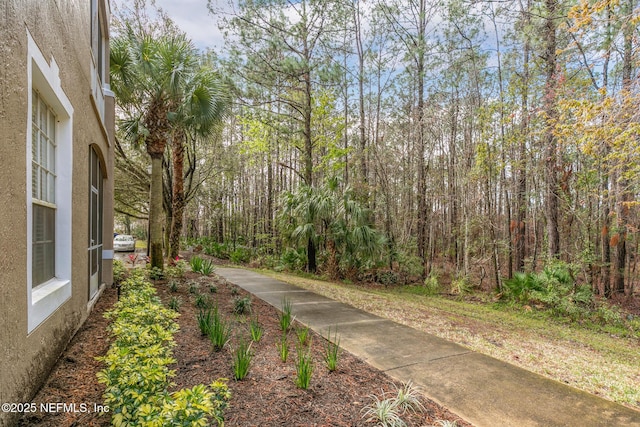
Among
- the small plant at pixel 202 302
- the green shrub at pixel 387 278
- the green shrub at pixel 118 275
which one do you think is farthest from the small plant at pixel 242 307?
the green shrub at pixel 387 278

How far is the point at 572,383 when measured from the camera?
3.40 metres

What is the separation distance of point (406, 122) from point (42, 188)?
1294cm

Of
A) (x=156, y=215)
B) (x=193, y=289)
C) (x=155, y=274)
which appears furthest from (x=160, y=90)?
(x=193, y=289)

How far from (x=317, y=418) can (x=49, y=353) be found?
2330mm

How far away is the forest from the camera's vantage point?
8.20 metres

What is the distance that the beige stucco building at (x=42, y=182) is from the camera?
1.94 m

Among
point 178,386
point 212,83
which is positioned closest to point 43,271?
point 178,386

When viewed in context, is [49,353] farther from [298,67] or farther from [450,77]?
[450,77]

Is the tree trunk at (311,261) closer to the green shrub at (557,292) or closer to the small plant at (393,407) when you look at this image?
the green shrub at (557,292)

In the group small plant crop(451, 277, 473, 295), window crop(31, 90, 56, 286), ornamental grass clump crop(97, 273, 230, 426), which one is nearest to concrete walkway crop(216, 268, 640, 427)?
ornamental grass clump crop(97, 273, 230, 426)

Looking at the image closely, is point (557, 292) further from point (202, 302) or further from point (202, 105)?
point (202, 105)

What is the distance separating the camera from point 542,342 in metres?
5.22

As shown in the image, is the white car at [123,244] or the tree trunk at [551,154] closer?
the tree trunk at [551,154]

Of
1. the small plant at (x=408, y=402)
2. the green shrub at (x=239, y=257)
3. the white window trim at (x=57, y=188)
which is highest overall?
the white window trim at (x=57, y=188)
